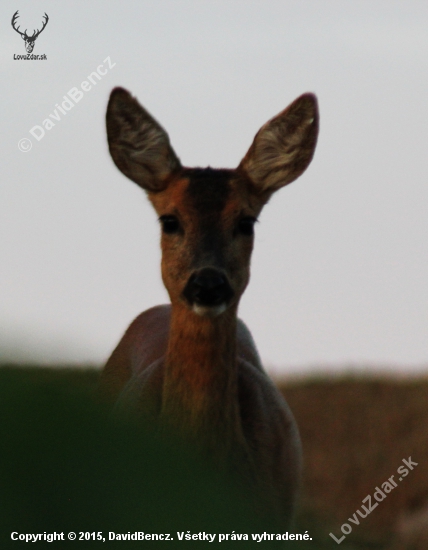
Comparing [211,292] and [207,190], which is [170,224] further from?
[211,292]

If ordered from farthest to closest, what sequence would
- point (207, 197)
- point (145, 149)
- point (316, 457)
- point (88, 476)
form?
point (316, 457)
point (145, 149)
point (207, 197)
point (88, 476)

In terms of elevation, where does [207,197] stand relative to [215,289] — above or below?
above

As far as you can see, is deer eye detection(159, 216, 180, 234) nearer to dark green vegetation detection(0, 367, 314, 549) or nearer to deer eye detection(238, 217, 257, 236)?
deer eye detection(238, 217, 257, 236)

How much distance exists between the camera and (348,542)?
12102 millimetres

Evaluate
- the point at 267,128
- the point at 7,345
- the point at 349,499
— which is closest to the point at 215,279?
the point at 267,128

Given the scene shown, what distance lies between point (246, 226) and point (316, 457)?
39.4 feet

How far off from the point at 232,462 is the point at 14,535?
166 inches

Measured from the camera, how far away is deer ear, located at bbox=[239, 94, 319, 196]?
19.2 feet

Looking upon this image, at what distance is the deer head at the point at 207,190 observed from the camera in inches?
200

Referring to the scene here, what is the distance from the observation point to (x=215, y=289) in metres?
4.88

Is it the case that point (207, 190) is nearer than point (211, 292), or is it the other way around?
point (211, 292)

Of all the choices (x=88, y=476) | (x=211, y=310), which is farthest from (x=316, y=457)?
(x=88, y=476)

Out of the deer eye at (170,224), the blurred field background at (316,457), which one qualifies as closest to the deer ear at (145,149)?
the deer eye at (170,224)

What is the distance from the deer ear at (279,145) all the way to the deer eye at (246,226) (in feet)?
1.41
